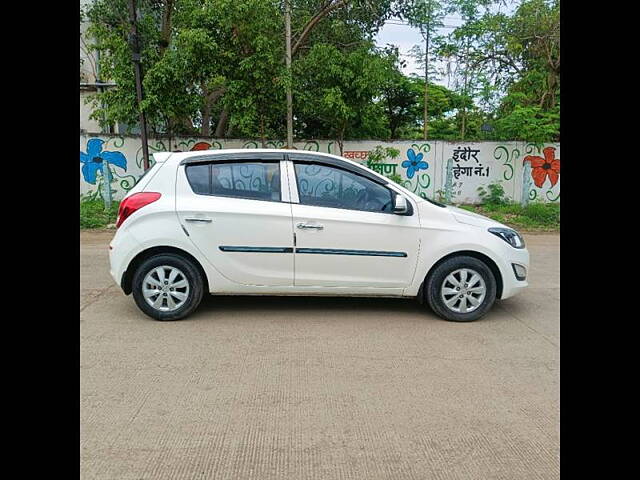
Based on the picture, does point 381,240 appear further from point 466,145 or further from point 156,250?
point 466,145

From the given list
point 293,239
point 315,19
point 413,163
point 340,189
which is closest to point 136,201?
point 293,239

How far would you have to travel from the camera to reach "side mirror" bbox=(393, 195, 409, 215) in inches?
191

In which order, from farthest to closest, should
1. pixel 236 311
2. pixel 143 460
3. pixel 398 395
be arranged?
pixel 236 311
pixel 398 395
pixel 143 460

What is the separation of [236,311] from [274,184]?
1.42 m

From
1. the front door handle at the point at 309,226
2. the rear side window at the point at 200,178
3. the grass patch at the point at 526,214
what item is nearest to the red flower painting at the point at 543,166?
the grass patch at the point at 526,214

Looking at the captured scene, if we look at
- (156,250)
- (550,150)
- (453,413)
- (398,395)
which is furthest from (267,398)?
(550,150)

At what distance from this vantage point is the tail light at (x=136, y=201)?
490cm

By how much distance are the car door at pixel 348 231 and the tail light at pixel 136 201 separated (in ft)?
4.56

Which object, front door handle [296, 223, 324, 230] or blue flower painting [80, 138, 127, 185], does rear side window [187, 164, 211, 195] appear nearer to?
front door handle [296, 223, 324, 230]

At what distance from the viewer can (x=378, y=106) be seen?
14.7 meters

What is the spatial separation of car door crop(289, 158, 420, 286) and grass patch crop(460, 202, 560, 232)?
861cm

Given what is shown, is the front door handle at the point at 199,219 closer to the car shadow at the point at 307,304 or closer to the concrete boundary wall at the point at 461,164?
the car shadow at the point at 307,304

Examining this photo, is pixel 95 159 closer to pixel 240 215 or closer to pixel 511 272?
pixel 240 215

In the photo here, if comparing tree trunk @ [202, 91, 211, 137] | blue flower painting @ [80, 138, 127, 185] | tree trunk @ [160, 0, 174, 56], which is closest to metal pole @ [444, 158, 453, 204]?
tree trunk @ [202, 91, 211, 137]
